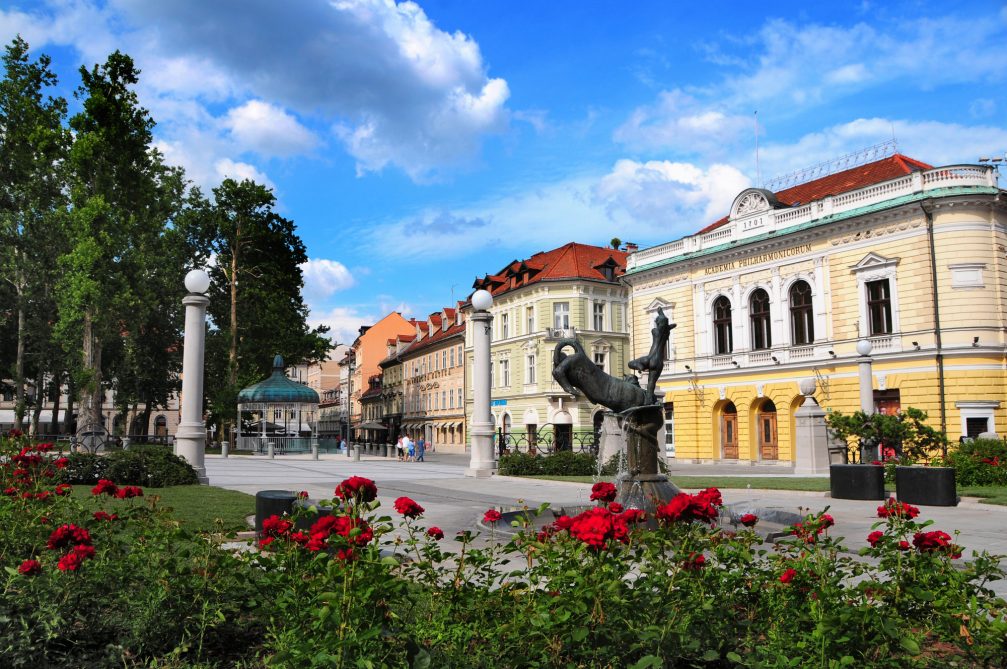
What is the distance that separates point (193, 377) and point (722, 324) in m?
29.5

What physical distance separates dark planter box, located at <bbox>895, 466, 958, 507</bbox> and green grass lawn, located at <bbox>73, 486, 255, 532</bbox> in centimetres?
1210

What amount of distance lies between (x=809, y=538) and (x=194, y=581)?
3833 mm

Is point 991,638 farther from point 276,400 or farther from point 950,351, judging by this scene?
point 276,400

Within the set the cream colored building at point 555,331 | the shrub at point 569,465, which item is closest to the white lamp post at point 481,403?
the shrub at point 569,465

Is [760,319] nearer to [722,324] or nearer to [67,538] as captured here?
[722,324]

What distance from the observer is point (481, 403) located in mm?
23984

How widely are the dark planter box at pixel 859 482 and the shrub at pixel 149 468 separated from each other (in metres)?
14.1

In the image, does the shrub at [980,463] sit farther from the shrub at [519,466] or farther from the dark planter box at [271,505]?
the dark planter box at [271,505]

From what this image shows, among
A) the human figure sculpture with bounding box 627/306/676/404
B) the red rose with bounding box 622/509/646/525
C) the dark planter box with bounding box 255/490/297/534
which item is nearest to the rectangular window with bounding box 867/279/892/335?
the human figure sculpture with bounding box 627/306/676/404

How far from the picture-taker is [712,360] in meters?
40.3

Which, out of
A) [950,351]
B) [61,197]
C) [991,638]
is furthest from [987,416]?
[61,197]

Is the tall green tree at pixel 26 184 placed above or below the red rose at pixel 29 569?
above

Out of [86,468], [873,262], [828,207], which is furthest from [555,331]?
[86,468]

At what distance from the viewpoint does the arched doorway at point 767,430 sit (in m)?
37.2
